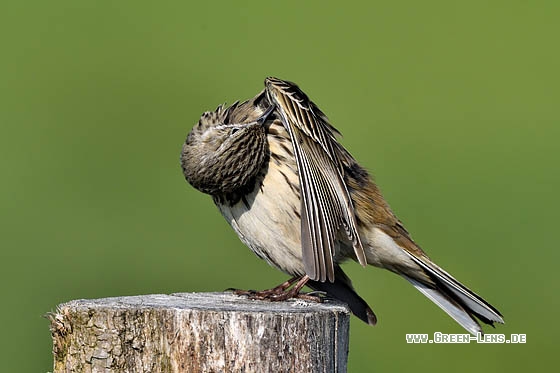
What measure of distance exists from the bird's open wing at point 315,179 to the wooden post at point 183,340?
105cm

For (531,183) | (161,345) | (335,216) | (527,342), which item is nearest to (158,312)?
(161,345)

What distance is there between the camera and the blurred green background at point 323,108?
9.18 m

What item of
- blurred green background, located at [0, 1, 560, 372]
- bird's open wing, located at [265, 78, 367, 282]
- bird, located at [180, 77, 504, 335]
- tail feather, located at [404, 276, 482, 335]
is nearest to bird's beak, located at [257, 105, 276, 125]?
bird, located at [180, 77, 504, 335]

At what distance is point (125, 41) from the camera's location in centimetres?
1269

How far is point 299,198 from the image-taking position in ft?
21.2

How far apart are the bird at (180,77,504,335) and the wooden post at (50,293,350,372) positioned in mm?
992

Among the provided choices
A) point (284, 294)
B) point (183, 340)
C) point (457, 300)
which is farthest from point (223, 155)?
point (457, 300)

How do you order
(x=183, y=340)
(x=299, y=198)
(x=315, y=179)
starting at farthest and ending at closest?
(x=299, y=198)
(x=315, y=179)
(x=183, y=340)

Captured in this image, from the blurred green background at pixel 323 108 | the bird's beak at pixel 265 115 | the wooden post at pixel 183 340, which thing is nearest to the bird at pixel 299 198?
the bird's beak at pixel 265 115

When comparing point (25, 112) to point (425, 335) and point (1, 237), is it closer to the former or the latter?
point (1, 237)

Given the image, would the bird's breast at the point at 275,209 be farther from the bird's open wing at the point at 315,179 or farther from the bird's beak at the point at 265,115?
the bird's open wing at the point at 315,179

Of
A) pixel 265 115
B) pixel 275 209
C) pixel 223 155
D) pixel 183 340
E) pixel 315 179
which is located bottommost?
pixel 183 340

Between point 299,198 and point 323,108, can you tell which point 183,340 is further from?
point 323,108

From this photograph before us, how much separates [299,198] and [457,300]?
1.26 meters
